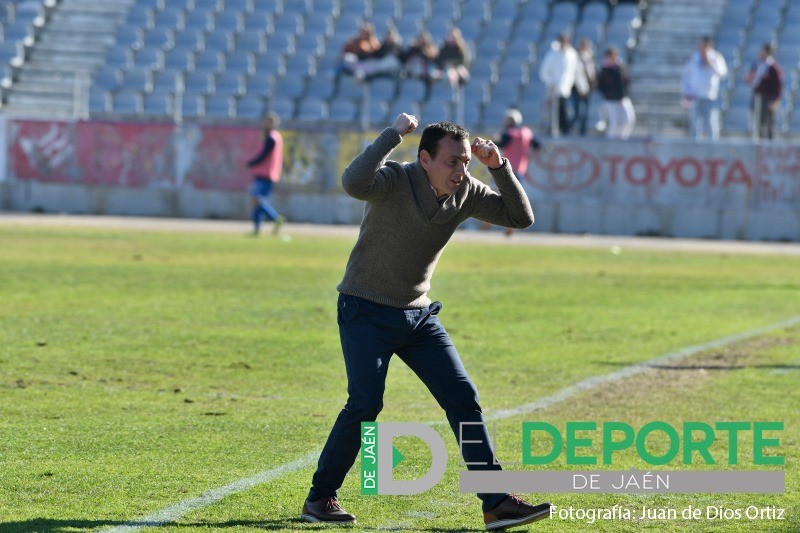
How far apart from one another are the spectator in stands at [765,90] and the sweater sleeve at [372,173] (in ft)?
70.7

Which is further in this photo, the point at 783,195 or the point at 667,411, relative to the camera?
the point at 783,195

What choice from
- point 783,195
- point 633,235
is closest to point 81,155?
point 633,235

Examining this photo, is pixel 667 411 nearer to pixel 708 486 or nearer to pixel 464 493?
pixel 708 486

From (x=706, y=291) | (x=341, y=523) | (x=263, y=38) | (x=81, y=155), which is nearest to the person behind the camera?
(x=341, y=523)

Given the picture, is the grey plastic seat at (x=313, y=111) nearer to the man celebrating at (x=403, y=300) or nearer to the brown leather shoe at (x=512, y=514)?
the man celebrating at (x=403, y=300)

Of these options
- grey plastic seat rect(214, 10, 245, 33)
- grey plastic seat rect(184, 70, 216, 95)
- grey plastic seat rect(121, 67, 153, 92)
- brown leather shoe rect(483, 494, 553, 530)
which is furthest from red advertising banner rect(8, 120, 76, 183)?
brown leather shoe rect(483, 494, 553, 530)

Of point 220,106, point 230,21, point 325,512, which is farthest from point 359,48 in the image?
point 325,512

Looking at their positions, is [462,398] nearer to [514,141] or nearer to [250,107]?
[514,141]

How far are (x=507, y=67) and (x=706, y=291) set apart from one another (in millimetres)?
14836

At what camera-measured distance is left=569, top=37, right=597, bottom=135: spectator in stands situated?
28141 mm

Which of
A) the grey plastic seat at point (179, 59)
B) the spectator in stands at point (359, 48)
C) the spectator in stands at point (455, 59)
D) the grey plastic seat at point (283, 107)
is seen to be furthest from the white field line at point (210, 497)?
the grey plastic seat at point (179, 59)

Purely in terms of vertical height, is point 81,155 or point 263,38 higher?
point 263,38

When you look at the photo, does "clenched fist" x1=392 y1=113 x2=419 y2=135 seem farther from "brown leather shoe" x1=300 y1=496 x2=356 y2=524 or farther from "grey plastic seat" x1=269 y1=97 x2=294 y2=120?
"grey plastic seat" x1=269 y1=97 x2=294 y2=120

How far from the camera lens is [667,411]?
9.66 m
